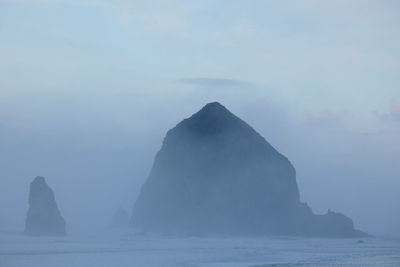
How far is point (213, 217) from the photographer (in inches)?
4525

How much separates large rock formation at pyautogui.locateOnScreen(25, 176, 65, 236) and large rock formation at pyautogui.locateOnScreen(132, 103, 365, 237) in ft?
72.6

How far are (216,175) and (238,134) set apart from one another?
8326 mm

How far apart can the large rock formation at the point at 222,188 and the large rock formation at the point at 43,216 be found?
22.1 m

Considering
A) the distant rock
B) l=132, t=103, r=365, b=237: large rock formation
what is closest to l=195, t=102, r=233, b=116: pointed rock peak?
l=132, t=103, r=365, b=237: large rock formation

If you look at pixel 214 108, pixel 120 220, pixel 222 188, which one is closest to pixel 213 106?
pixel 214 108

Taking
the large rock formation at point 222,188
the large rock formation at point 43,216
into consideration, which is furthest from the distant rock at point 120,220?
the large rock formation at point 43,216

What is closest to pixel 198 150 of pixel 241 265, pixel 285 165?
pixel 285 165

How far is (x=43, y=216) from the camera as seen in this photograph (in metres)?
93.3

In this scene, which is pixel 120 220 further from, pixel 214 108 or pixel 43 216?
pixel 43 216

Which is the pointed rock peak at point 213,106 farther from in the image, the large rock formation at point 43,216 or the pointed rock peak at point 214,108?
the large rock formation at point 43,216

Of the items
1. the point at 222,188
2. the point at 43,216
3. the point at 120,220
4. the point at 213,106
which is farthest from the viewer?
the point at 120,220

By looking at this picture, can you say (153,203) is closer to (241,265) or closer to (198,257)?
(198,257)

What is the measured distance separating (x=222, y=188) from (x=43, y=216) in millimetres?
34479

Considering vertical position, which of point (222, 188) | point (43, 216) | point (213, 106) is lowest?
point (43, 216)
